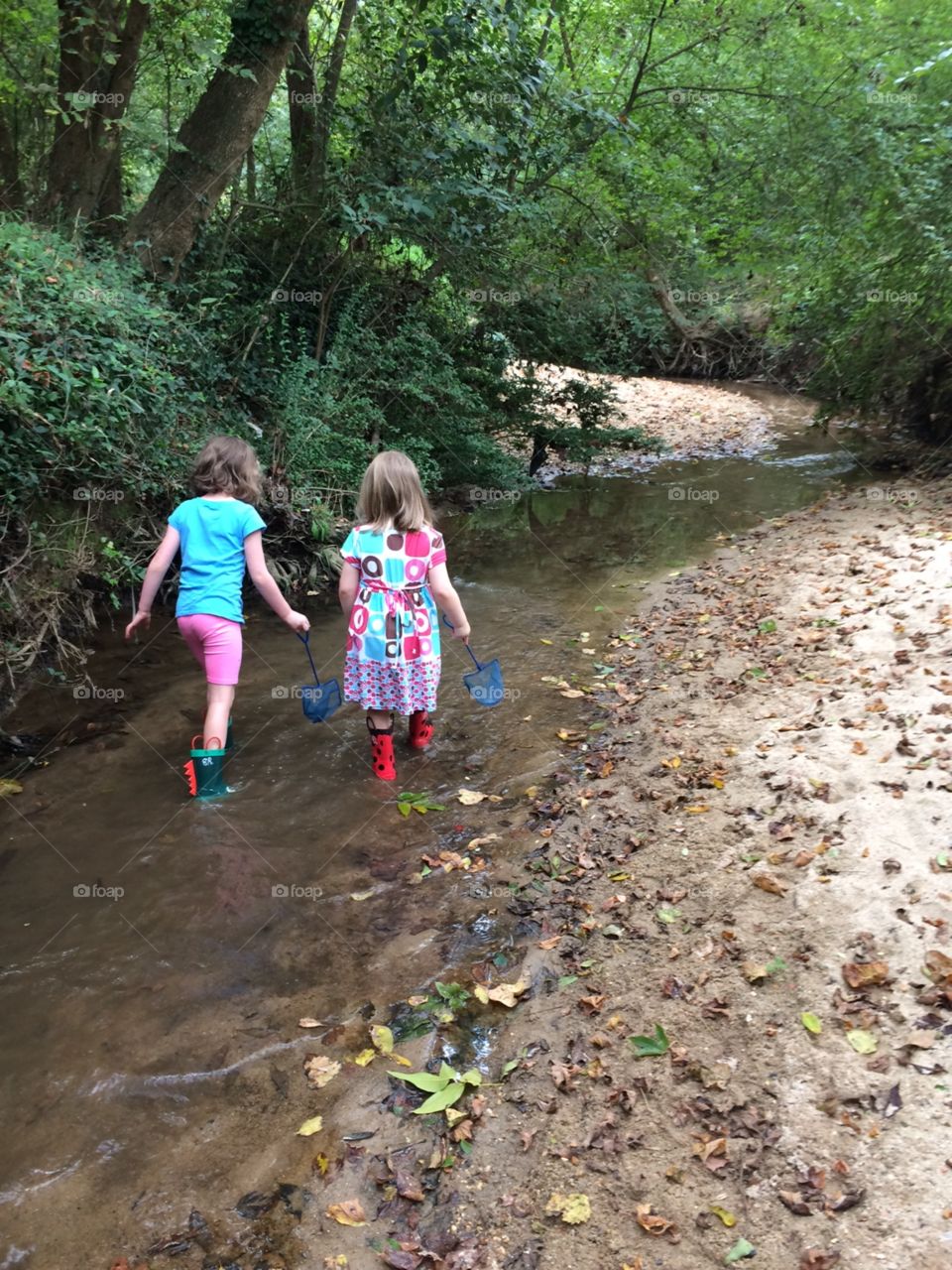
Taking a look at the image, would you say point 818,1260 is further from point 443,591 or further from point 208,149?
point 208,149

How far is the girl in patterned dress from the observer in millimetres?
4543

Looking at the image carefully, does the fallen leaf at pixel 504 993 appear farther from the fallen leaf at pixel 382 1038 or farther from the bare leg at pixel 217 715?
the bare leg at pixel 217 715

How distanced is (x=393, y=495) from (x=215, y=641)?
1274 mm

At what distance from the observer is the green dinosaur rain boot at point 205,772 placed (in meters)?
4.52

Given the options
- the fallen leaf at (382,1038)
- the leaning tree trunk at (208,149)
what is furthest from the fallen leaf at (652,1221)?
the leaning tree trunk at (208,149)

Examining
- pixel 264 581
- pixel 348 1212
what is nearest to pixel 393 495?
pixel 264 581

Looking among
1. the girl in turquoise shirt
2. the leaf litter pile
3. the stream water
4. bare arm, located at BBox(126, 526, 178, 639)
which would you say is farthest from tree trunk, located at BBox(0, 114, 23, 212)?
the leaf litter pile

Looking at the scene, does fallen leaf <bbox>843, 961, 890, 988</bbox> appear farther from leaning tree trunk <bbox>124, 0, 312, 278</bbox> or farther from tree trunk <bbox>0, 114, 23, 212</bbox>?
tree trunk <bbox>0, 114, 23, 212</bbox>

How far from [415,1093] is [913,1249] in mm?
1525

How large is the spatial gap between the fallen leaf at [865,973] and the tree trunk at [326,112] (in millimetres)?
8191

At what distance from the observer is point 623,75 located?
39.4ft

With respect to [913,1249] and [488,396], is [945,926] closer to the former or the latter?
[913,1249]

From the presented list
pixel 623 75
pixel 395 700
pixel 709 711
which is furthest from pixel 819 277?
pixel 395 700

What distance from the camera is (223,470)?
14.8 feet
